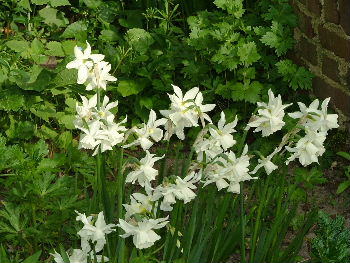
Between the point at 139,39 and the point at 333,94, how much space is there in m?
1.22

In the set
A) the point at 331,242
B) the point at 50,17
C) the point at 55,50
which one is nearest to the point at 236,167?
the point at 331,242

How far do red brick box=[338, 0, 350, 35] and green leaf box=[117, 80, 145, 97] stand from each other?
→ 1202 millimetres

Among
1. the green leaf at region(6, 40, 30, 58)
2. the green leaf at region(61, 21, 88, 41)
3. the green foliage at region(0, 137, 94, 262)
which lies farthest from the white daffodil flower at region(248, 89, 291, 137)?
the green leaf at region(61, 21, 88, 41)

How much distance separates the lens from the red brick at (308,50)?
14.1ft

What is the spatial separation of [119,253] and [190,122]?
19.7 inches

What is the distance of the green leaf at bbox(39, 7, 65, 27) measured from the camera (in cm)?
531

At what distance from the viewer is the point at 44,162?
341 cm

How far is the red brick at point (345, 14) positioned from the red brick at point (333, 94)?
1.17ft

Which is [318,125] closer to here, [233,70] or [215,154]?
[215,154]

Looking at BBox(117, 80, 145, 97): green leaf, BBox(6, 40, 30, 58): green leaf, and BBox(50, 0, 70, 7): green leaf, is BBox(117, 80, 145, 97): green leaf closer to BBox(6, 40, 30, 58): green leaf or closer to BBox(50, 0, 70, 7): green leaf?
BBox(6, 40, 30, 58): green leaf

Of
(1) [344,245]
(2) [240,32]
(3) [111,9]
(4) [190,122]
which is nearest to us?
(4) [190,122]

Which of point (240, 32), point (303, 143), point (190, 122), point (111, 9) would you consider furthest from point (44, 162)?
point (111, 9)

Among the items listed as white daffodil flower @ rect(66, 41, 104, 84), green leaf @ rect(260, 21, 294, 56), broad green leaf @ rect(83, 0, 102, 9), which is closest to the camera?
white daffodil flower @ rect(66, 41, 104, 84)

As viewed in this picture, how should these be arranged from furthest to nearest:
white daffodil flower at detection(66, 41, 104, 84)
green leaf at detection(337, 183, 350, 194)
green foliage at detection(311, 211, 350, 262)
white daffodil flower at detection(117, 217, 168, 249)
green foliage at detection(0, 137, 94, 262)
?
1. green leaf at detection(337, 183, 350, 194)
2. green foliage at detection(0, 137, 94, 262)
3. green foliage at detection(311, 211, 350, 262)
4. white daffodil flower at detection(66, 41, 104, 84)
5. white daffodil flower at detection(117, 217, 168, 249)
